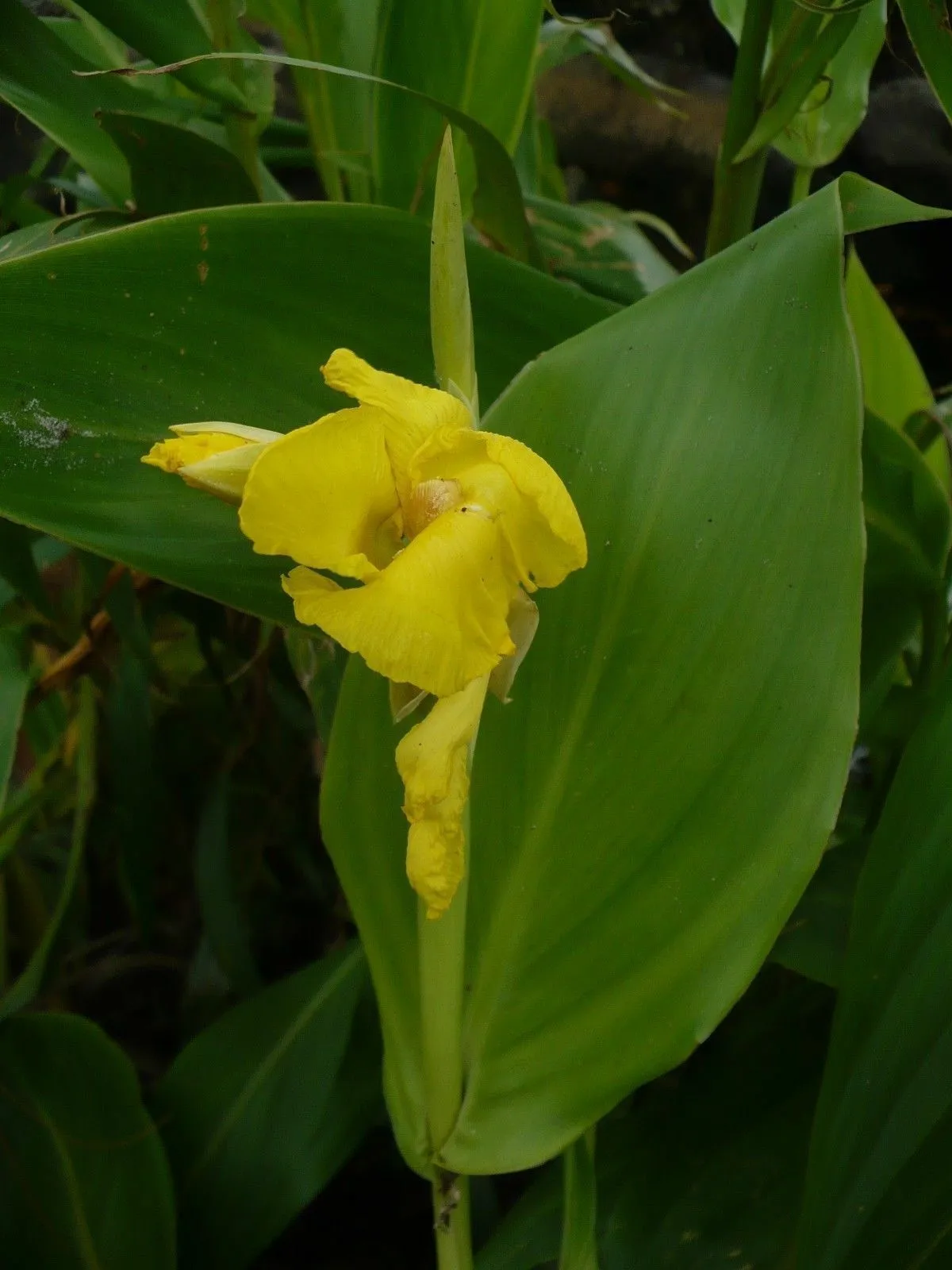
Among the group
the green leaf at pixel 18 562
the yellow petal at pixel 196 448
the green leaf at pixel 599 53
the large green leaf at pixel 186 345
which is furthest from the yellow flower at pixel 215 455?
the green leaf at pixel 599 53

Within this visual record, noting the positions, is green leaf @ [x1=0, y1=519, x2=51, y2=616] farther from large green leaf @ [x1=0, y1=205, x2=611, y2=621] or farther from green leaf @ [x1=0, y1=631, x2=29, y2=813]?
large green leaf @ [x1=0, y1=205, x2=611, y2=621]

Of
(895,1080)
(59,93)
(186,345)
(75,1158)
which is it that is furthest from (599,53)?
(75,1158)

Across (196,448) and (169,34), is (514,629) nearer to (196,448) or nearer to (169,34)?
(196,448)

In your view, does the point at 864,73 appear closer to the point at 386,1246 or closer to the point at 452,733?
the point at 452,733

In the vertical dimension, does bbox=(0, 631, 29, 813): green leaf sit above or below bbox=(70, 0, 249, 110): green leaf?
below

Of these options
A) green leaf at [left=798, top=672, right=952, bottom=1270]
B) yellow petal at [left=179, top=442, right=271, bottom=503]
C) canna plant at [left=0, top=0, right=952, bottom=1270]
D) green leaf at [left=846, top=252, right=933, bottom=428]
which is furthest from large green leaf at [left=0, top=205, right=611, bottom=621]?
green leaf at [left=846, top=252, right=933, bottom=428]

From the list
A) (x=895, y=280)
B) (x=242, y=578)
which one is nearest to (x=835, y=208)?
(x=242, y=578)
